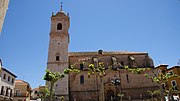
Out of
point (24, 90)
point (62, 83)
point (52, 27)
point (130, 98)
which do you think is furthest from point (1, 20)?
point (24, 90)

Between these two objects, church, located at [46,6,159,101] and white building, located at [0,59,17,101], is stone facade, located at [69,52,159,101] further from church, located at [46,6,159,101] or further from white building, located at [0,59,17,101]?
white building, located at [0,59,17,101]

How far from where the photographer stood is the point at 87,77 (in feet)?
117

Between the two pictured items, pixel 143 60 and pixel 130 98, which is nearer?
pixel 130 98

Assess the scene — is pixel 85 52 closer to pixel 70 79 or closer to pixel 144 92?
pixel 70 79

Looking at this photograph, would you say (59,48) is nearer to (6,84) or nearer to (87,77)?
(87,77)

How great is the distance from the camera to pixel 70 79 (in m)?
35.2

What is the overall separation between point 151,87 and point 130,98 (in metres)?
5.75

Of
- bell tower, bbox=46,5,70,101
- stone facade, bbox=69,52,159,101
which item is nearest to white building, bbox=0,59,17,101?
bell tower, bbox=46,5,70,101

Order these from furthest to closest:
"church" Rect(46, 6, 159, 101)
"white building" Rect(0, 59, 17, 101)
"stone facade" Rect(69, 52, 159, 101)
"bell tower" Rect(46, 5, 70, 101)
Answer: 1. "stone facade" Rect(69, 52, 159, 101)
2. "church" Rect(46, 6, 159, 101)
3. "bell tower" Rect(46, 5, 70, 101)
4. "white building" Rect(0, 59, 17, 101)

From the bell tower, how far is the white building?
710 cm

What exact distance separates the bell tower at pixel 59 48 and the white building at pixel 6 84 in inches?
279

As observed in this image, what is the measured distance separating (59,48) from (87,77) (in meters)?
8.96

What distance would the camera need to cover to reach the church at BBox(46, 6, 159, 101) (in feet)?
111

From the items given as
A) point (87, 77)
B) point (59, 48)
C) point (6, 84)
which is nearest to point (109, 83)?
point (87, 77)
